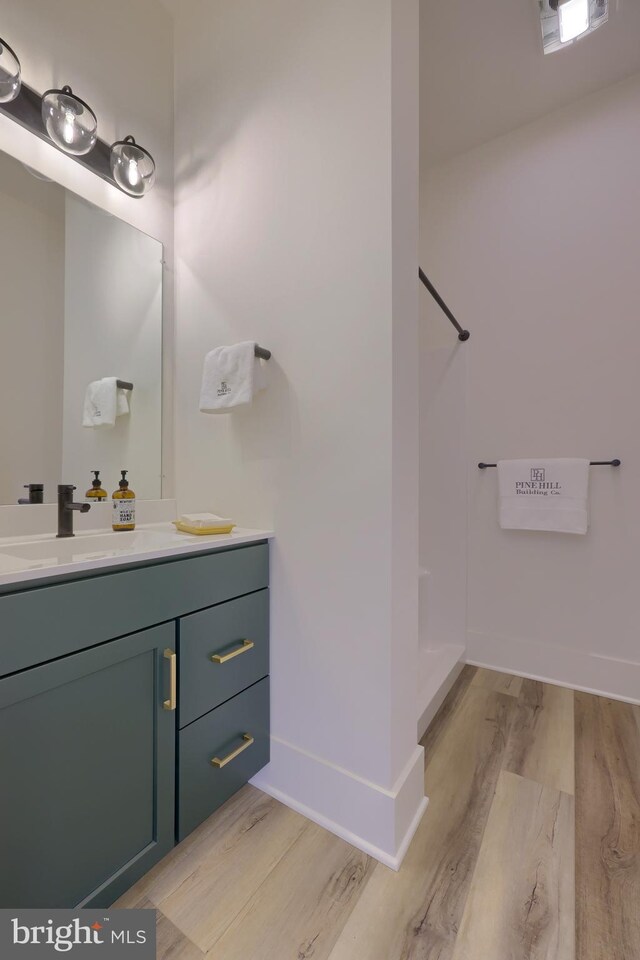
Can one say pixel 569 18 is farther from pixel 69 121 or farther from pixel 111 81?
pixel 69 121

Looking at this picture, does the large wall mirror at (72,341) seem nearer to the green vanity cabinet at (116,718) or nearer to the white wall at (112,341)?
the white wall at (112,341)

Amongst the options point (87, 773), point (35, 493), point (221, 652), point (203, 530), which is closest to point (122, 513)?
point (35, 493)

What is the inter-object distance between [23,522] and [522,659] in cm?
228

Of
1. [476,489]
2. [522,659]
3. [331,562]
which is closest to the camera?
[331,562]

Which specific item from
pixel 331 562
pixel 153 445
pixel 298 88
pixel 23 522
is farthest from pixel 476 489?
pixel 23 522

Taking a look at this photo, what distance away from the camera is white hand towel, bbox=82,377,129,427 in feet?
4.73

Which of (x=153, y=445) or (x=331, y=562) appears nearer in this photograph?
(x=331, y=562)

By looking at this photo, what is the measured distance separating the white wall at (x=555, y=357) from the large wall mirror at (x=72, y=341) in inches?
65.1

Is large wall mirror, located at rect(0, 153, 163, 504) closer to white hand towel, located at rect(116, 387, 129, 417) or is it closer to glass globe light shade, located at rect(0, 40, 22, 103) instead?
white hand towel, located at rect(116, 387, 129, 417)

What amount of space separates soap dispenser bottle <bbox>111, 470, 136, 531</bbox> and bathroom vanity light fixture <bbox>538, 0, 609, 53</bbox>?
2398mm

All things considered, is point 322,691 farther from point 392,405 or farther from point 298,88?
point 298,88

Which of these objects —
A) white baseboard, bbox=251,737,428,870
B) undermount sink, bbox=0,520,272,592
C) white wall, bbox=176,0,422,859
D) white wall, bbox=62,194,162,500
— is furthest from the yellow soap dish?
white baseboard, bbox=251,737,428,870

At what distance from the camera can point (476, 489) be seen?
2260 millimetres

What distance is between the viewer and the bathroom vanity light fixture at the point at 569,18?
1.52 metres
